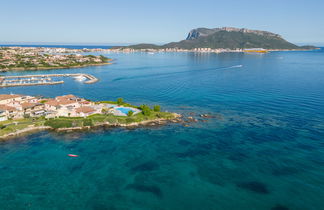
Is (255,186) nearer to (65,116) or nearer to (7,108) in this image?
(65,116)

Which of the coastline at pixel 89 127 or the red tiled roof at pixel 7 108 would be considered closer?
the coastline at pixel 89 127

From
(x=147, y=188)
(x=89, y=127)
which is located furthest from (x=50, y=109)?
(x=147, y=188)

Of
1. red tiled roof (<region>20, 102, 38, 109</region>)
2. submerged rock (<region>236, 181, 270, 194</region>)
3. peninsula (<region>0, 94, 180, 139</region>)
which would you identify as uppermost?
red tiled roof (<region>20, 102, 38, 109</region>)

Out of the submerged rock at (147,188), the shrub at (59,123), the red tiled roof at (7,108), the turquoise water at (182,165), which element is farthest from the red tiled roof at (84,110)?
the submerged rock at (147,188)

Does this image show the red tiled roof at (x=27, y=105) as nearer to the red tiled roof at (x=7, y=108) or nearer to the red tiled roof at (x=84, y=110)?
the red tiled roof at (x=7, y=108)

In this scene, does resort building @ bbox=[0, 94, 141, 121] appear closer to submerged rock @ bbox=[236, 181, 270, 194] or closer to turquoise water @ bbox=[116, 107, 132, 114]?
turquoise water @ bbox=[116, 107, 132, 114]

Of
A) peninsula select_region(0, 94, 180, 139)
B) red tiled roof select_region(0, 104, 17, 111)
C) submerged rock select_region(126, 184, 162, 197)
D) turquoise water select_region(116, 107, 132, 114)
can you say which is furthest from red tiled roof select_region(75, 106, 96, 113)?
submerged rock select_region(126, 184, 162, 197)

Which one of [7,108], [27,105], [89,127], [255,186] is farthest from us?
[27,105]

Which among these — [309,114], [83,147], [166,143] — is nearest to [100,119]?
[83,147]
